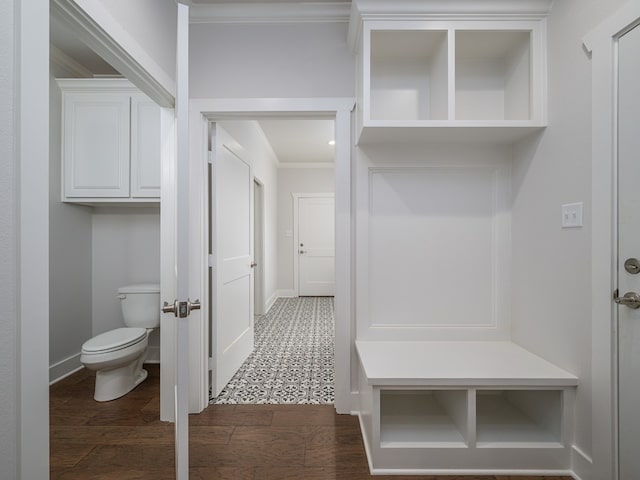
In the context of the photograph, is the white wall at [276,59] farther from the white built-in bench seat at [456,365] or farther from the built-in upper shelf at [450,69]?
the white built-in bench seat at [456,365]

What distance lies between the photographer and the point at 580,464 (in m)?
1.49

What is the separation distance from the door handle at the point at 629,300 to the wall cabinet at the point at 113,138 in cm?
284

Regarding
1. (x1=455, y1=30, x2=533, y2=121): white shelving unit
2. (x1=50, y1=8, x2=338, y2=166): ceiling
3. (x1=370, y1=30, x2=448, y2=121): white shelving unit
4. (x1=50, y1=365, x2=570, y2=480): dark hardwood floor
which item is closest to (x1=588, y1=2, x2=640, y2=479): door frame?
(x1=50, y1=365, x2=570, y2=480): dark hardwood floor

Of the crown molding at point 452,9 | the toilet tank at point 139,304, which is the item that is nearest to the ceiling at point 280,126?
the crown molding at point 452,9

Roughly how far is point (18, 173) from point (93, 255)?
2309 mm

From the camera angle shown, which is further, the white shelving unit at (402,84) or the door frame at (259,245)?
the door frame at (259,245)

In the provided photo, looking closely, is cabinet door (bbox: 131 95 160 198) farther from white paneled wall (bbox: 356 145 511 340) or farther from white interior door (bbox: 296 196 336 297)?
white interior door (bbox: 296 196 336 297)

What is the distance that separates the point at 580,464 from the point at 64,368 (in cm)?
346

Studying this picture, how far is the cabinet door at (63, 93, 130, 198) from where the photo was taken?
8.27 feet

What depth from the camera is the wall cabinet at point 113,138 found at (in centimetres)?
252

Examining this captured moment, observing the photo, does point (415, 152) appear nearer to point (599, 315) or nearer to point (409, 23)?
point (409, 23)

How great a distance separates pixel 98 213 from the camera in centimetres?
292

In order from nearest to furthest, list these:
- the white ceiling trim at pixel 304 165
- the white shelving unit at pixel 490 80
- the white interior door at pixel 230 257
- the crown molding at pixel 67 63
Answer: the white shelving unit at pixel 490 80, the white interior door at pixel 230 257, the crown molding at pixel 67 63, the white ceiling trim at pixel 304 165

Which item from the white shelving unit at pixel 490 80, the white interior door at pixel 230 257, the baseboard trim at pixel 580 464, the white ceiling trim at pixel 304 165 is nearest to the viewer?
the baseboard trim at pixel 580 464
